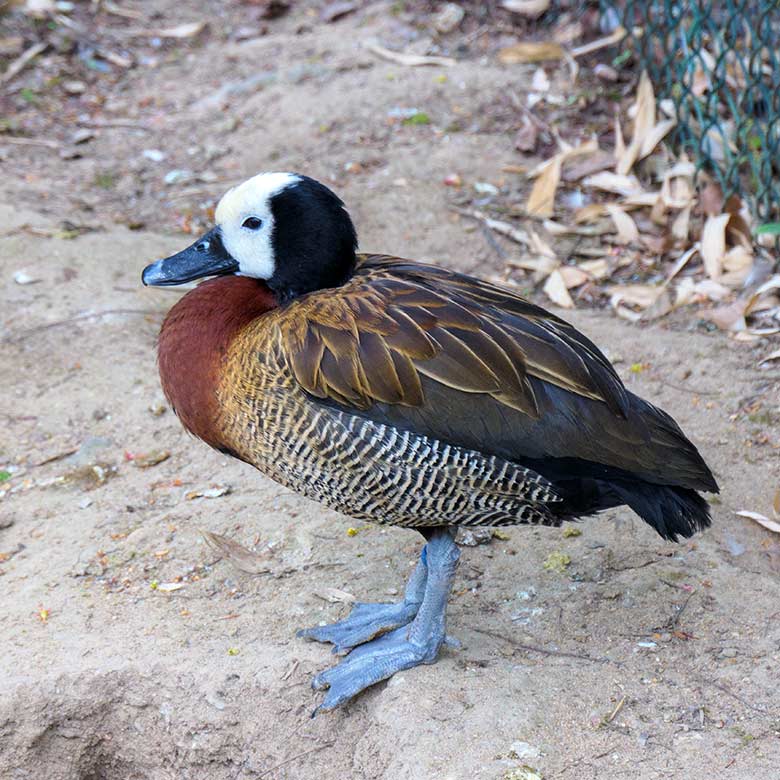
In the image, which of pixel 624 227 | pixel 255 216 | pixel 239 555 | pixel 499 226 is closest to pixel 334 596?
pixel 239 555

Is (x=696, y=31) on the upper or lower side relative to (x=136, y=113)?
upper

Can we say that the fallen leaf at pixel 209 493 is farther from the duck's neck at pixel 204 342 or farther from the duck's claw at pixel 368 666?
the duck's claw at pixel 368 666

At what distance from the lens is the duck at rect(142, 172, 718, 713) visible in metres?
2.97

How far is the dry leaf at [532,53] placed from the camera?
20.6 feet

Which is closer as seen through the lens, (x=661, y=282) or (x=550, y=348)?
(x=550, y=348)

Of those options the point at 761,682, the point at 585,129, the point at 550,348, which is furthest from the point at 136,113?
the point at 761,682

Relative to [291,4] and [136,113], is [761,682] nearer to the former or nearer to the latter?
[136,113]

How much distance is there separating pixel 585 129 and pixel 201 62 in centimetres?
238

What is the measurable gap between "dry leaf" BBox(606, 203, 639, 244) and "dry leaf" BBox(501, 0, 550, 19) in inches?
67.5

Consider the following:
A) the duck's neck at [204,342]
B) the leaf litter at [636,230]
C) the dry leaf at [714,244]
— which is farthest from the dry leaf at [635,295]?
the duck's neck at [204,342]

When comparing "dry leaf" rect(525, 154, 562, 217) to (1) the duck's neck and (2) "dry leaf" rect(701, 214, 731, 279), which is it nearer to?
(2) "dry leaf" rect(701, 214, 731, 279)

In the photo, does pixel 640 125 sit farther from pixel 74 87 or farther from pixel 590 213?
pixel 74 87

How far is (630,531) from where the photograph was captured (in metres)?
3.77

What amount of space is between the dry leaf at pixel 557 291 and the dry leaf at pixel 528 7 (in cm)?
209
